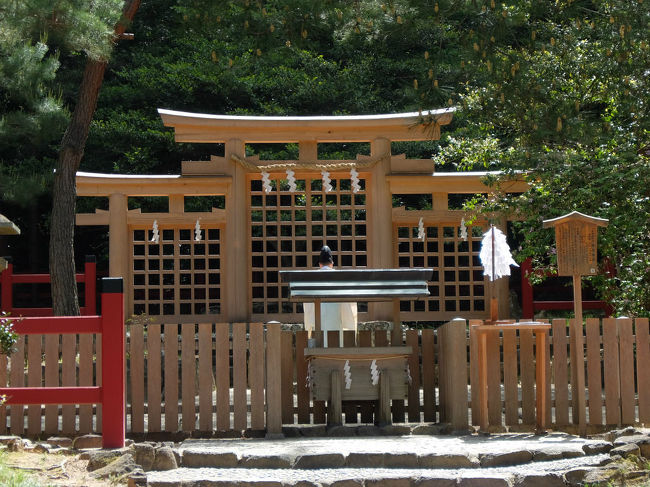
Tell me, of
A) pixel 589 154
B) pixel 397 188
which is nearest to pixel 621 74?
pixel 589 154

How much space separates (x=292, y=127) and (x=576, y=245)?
684 centimetres

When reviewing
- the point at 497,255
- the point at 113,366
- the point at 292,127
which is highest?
the point at 292,127

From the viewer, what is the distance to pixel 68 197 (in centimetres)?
1272

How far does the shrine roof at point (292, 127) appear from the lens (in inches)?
529

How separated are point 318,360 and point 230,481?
2338 millimetres

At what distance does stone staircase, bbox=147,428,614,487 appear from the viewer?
5609 millimetres

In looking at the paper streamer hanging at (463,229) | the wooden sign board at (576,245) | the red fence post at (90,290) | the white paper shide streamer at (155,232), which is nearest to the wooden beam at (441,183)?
the paper streamer hanging at (463,229)

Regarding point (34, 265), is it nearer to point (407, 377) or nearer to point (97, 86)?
point (97, 86)

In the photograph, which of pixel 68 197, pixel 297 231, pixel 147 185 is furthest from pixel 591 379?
pixel 297 231

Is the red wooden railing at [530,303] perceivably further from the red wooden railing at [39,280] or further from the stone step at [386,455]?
the stone step at [386,455]

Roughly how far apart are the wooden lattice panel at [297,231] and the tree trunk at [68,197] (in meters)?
2.82

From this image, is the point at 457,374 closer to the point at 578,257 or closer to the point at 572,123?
the point at 578,257

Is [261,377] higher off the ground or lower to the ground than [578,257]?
lower

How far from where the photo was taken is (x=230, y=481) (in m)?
5.64
